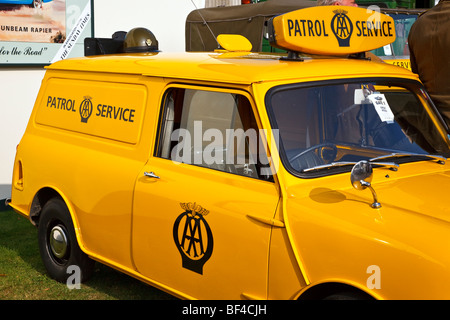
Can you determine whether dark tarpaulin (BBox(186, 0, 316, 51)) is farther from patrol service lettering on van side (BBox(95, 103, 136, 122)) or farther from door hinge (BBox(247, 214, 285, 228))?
door hinge (BBox(247, 214, 285, 228))

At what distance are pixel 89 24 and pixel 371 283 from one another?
685cm

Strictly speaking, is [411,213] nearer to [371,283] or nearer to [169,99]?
[371,283]

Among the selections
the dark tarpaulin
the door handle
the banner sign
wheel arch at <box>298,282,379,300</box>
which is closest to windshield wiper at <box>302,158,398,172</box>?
wheel arch at <box>298,282,379,300</box>

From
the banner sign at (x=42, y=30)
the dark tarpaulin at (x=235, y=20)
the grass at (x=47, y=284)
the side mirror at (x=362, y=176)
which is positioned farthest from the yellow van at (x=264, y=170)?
the dark tarpaulin at (x=235, y=20)

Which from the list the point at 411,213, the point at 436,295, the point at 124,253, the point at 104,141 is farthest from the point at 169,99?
the point at 436,295

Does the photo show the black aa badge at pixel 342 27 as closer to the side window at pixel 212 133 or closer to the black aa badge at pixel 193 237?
the side window at pixel 212 133

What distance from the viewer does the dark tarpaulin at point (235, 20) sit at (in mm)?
8352

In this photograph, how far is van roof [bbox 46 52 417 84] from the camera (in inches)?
143

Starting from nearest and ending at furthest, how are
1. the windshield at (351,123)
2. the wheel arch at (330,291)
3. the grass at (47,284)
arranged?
the wheel arch at (330,291) → the windshield at (351,123) → the grass at (47,284)

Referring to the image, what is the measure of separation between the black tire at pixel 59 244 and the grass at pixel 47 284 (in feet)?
0.40

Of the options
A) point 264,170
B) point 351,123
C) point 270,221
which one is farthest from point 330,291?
point 351,123

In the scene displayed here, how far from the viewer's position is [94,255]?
4547mm

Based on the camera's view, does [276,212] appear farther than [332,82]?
No

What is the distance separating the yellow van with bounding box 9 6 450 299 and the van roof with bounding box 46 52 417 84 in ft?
0.04
